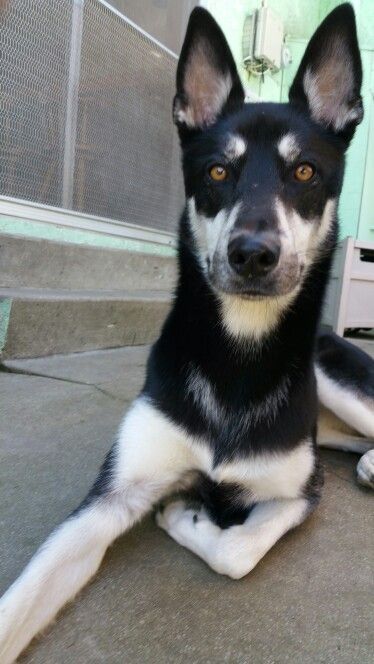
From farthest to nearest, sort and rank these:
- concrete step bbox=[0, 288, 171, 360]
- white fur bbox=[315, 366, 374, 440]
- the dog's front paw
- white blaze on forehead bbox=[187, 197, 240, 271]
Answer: concrete step bbox=[0, 288, 171, 360]
white fur bbox=[315, 366, 374, 440]
the dog's front paw
white blaze on forehead bbox=[187, 197, 240, 271]

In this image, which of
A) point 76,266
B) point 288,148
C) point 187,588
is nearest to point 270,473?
point 187,588

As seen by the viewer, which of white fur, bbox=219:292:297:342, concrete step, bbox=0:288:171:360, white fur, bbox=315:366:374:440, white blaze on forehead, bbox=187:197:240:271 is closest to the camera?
white blaze on forehead, bbox=187:197:240:271

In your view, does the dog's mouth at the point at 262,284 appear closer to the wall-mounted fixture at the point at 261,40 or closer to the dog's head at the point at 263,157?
the dog's head at the point at 263,157

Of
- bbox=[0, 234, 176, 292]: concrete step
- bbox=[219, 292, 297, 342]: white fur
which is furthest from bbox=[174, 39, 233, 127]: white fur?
bbox=[0, 234, 176, 292]: concrete step

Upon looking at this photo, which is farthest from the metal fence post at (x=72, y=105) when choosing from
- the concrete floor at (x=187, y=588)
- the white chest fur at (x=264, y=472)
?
the white chest fur at (x=264, y=472)

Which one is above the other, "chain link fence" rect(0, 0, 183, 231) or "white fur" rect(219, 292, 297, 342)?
"chain link fence" rect(0, 0, 183, 231)

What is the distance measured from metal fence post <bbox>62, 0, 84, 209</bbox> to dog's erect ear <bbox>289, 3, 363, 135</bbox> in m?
2.77

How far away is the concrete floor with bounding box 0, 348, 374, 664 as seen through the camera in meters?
1.13

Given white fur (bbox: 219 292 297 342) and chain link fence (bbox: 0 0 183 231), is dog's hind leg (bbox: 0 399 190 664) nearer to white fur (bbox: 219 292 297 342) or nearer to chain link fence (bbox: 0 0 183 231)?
white fur (bbox: 219 292 297 342)

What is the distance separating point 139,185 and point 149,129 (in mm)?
537

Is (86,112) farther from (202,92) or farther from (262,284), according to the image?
(262,284)

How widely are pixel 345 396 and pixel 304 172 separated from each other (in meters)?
1.08

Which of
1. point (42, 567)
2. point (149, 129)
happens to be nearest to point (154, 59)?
point (149, 129)

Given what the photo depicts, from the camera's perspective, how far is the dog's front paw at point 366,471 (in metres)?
1.98
